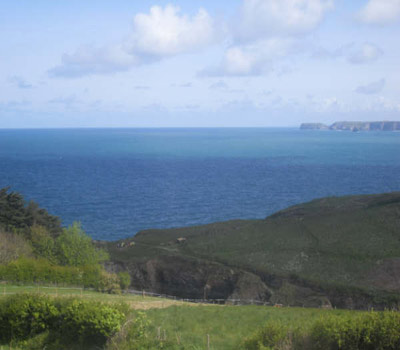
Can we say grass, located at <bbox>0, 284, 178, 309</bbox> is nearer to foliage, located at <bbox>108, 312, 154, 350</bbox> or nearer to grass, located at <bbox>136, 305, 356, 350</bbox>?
grass, located at <bbox>136, 305, 356, 350</bbox>

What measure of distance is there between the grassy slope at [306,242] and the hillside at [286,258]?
0.12 meters

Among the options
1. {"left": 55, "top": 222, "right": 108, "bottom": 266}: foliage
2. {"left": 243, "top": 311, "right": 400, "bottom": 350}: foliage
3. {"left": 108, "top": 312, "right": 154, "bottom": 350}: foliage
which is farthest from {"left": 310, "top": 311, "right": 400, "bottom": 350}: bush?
{"left": 55, "top": 222, "right": 108, "bottom": 266}: foliage

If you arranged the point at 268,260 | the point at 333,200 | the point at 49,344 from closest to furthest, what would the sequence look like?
1. the point at 49,344
2. the point at 268,260
3. the point at 333,200

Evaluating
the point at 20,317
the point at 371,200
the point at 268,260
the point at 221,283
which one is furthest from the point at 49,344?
the point at 371,200

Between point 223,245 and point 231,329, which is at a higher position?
point 231,329

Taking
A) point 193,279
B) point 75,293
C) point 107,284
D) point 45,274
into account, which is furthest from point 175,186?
point 75,293

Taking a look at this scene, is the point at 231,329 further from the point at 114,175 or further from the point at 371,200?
the point at 114,175

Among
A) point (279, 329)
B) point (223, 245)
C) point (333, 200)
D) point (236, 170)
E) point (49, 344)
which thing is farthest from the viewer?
point (236, 170)

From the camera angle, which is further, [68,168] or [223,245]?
[68,168]

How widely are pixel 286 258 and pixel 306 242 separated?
7.02 metres

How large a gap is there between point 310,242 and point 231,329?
3732 cm

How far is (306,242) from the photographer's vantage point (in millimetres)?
62125

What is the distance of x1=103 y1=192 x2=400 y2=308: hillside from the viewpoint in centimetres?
4747

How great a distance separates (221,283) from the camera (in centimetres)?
5131
